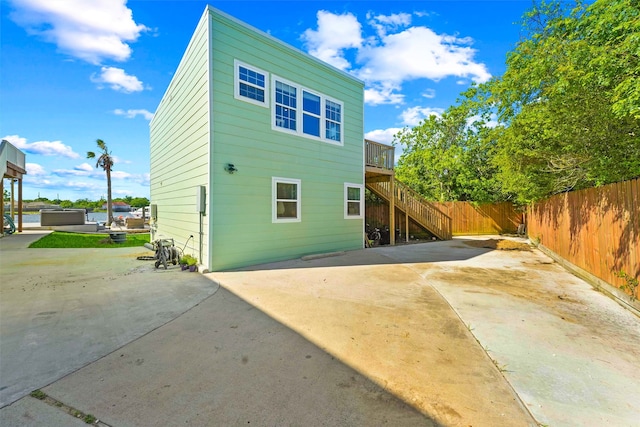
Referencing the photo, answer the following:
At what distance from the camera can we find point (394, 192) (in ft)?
41.1

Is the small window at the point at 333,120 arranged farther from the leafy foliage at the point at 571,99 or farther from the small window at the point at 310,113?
the leafy foliage at the point at 571,99

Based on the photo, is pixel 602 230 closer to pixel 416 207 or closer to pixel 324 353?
pixel 324 353

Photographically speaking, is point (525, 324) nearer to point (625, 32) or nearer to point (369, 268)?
point (369, 268)

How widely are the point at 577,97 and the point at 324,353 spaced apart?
6014mm

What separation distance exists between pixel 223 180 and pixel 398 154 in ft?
65.8

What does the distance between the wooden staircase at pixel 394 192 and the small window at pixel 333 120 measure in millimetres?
1737

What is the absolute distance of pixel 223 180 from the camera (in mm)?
6852

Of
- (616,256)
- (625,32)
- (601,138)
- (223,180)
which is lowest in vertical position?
(616,256)

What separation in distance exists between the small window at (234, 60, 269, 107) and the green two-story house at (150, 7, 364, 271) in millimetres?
27

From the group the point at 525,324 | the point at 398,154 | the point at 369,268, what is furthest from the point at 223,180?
the point at 398,154

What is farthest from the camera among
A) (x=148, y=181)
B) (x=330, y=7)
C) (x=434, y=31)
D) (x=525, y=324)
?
(x=148, y=181)

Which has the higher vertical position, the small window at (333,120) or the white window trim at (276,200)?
the small window at (333,120)

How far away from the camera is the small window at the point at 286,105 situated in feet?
26.6

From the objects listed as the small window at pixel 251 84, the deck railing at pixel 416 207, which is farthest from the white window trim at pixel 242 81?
the deck railing at pixel 416 207
